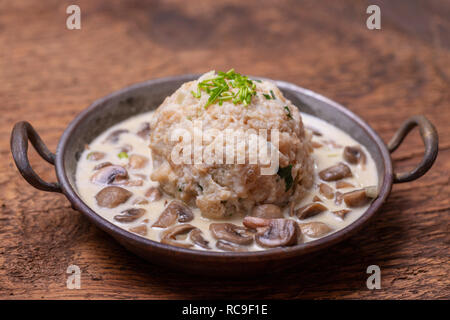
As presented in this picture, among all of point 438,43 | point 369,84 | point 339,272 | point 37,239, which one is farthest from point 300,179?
point 438,43

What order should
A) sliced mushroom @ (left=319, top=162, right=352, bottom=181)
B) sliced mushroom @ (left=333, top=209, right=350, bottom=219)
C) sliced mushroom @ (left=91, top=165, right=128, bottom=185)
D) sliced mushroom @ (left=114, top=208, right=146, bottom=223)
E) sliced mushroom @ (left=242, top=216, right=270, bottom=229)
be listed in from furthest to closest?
sliced mushroom @ (left=319, top=162, right=352, bottom=181)
sliced mushroom @ (left=91, top=165, right=128, bottom=185)
sliced mushroom @ (left=333, top=209, right=350, bottom=219)
sliced mushroom @ (left=114, top=208, right=146, bottom=223)
sliced mushroom @ (left=242, top=216, right=270, bottom=229)

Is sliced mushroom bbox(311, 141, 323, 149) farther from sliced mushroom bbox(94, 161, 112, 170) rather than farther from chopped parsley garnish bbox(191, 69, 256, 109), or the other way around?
sliced mushroom bbox(94, 161, 112, 170)

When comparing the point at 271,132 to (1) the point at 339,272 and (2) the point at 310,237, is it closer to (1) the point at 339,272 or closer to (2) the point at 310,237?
(2) the point at 310,237

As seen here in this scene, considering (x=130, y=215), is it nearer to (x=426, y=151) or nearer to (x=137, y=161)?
(x=137, y=161)

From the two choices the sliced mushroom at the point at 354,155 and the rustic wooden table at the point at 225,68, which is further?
the sliced mushroom at the point at 354,155

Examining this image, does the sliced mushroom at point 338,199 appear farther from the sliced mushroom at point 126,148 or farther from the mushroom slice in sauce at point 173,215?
the sliced mushroom at point 126,148

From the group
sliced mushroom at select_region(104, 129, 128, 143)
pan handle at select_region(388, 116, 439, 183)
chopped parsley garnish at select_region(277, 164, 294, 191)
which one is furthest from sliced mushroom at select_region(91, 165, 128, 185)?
pan handle at select_region(388, 116, 439, 183)

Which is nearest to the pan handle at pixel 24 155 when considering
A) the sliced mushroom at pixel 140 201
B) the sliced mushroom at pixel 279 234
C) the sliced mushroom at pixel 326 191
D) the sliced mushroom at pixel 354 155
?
the sliced mushroom at pixel 140 201
